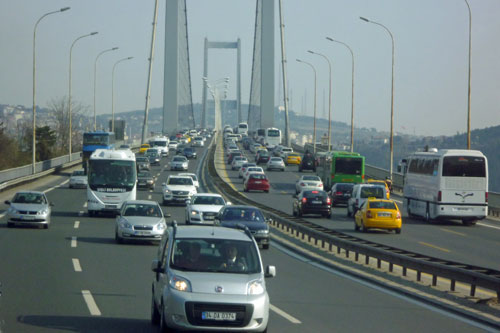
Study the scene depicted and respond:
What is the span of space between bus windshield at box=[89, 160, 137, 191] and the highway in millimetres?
6389

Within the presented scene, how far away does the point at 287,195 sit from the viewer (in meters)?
59.7

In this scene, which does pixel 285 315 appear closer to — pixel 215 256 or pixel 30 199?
pixel 215 256

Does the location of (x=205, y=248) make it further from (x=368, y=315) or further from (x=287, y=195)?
(x=287, y=195)

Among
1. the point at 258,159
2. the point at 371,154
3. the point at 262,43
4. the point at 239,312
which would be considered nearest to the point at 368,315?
the point at 239,312

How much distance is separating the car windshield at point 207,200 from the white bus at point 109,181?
4209 millimetres

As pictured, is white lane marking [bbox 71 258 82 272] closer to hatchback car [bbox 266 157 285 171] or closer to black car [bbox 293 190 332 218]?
black car [bbox 293 190 332 218]

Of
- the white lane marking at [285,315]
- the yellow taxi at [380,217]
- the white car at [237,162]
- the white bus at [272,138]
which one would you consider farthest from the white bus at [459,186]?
the white bus at [272,138]

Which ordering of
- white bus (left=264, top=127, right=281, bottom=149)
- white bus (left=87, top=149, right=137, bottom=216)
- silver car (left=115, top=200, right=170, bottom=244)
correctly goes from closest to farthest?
silver car (left=115, top=200, right=170, bottom=244), white bus (left=87, top=149, right=137, bottom=216), white bus (left=264, top=127, right=281, bottom=149)

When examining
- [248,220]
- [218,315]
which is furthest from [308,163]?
[218,315]

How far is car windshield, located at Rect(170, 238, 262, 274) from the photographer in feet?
36.0

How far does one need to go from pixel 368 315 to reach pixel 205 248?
12.4ft

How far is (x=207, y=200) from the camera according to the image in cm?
3400

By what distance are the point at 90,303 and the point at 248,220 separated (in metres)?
13.2

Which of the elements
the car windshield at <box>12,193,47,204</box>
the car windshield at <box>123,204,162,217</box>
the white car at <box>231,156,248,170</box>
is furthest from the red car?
the car windshield at <box>123,204,162,217</box>
